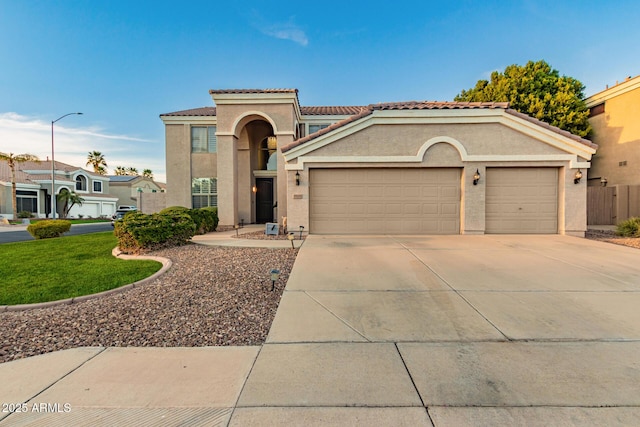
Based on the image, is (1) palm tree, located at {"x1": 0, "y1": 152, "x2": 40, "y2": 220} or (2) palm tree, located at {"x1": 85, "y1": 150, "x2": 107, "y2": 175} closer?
(1) palm tree, located at {"x1": 0, "y1": 152, "x2": 40, "y2": 220}

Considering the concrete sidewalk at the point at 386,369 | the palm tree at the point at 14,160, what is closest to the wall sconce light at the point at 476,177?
the concrete sidewalk at the point at 386,369

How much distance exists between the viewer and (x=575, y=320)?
3.68m

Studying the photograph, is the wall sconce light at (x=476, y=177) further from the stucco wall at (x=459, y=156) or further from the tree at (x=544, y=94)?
the tree at (x=544, y=94)

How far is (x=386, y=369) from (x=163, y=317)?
10.0ft

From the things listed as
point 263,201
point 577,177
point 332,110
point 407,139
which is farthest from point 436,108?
point 263,201

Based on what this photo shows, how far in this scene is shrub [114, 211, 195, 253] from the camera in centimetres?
814

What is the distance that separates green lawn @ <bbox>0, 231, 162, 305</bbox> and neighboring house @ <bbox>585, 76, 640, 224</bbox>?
20.5 m

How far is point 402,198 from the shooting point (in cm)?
1069

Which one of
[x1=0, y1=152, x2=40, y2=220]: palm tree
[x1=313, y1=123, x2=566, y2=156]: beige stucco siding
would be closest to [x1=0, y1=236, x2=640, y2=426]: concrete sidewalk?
[x1=313, y1=123, x2=566, y2=156]: beige stucco siding

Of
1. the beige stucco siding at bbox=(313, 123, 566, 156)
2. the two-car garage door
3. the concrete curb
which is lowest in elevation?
the concrete curb

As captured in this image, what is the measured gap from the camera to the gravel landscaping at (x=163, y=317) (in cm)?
334

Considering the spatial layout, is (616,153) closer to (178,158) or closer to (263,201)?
(263,201)

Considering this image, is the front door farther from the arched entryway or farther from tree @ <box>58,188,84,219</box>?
tree @ <box>58,188,84,219</box>

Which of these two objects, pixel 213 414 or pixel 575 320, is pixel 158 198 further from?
pixel 575 320
